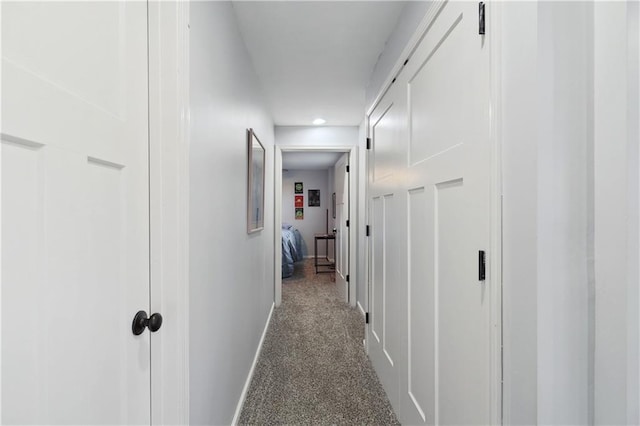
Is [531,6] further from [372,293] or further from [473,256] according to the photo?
[372,293]

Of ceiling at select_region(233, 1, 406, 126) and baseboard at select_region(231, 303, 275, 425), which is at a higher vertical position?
ceiling at select_region(233, 1, 406, 126)

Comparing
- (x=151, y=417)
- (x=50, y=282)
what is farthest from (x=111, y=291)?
(x=151, y=417)

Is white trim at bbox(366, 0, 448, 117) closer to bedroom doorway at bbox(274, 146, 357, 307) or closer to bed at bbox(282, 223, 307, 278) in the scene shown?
bedroom doorway at bbox(274, 146, 357, 307)

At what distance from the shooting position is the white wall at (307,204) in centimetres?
673

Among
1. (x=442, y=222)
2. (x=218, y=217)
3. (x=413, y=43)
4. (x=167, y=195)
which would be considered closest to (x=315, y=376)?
(x=218, y=217)

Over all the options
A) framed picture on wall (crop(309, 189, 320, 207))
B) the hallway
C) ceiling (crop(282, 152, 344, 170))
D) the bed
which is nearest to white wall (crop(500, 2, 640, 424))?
the hallway

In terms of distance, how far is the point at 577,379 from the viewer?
0.66 m

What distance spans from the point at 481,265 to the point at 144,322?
1013mm

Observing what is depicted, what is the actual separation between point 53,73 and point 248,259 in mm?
1521

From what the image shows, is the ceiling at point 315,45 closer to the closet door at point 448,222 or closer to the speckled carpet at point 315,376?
the closet door at point 448,222

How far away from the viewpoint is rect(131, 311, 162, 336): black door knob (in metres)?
0.78

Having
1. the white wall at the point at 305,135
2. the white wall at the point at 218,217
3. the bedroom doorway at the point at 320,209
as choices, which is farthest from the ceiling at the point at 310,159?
the white wall at the point at 218,217

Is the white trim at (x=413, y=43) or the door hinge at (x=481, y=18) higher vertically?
the white trim at (x=413, y=43)

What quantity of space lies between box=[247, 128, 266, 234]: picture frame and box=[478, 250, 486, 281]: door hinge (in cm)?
138
